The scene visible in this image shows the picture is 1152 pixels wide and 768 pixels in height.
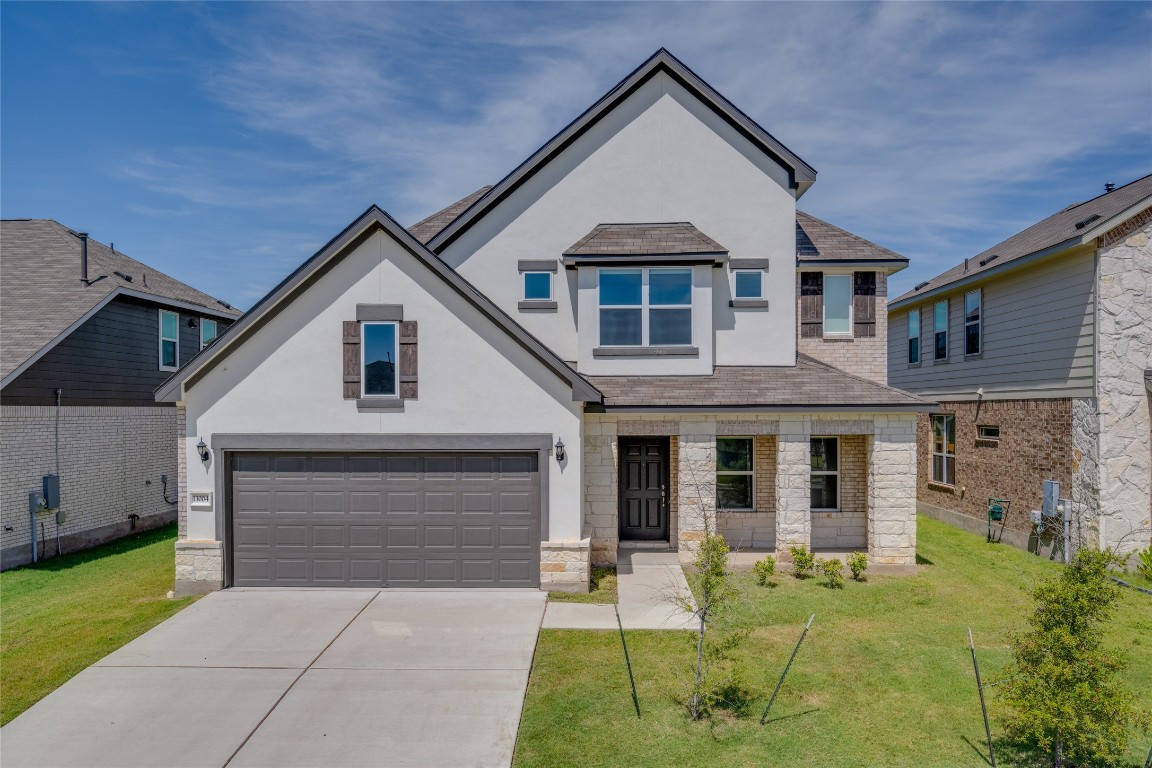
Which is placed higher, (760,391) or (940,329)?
(940,329)

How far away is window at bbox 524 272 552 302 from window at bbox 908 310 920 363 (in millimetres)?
13280

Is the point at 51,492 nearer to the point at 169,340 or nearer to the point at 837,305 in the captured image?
the point at 169,340

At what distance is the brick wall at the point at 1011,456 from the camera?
44.8 feet

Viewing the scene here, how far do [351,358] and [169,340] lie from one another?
10.4m

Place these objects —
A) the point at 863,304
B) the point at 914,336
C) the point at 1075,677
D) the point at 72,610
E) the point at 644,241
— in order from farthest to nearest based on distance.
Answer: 1. the point at 914,336
2. the point at 863,304
3. the point at 644,241
4. the point at 72,610
5. the point at 1075,677

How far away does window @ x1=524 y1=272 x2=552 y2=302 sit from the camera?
558 inches

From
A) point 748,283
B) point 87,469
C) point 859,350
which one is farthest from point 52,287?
point 859,350

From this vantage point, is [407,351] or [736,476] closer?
[407,351]

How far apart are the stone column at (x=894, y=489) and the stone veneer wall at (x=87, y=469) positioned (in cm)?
1514

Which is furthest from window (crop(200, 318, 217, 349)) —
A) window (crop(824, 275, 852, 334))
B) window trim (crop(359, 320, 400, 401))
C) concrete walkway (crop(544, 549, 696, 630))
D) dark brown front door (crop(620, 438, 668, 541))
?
window (crop(824, 275, 852, 334))

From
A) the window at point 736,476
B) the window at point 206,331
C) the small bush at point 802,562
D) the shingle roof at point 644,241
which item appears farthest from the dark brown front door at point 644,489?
the window at point 206,331

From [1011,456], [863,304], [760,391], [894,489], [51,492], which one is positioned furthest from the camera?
[1011,456]

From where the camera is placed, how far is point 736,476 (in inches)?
549

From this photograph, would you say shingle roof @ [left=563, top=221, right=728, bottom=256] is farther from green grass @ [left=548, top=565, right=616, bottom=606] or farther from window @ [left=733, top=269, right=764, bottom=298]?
green grass @ [left=548, top=565, right=616, bottom=606]
